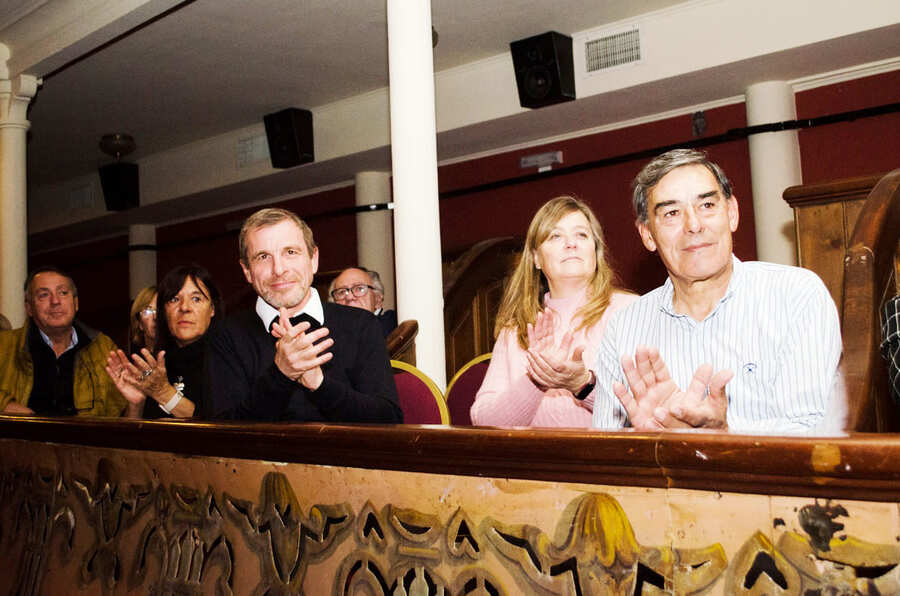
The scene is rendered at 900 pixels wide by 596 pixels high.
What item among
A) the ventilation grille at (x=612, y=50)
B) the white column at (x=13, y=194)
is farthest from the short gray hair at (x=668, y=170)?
the white column at (x=13, y=194)

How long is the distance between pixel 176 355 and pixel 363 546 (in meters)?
2.07

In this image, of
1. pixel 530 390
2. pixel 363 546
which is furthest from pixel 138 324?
pixel 363 546

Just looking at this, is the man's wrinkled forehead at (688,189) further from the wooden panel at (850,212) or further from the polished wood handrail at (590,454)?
the polished wood handrail at (590,454)

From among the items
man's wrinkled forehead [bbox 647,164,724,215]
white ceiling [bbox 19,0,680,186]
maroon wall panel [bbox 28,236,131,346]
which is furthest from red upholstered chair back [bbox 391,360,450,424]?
maroon wall panel [bbox 28,236,131,346]

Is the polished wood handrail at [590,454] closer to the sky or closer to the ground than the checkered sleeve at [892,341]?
closer to the ground

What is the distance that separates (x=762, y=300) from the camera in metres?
1.81

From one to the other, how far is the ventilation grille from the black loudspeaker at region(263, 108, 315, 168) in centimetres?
252

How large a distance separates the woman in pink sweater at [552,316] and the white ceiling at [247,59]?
10.2ft

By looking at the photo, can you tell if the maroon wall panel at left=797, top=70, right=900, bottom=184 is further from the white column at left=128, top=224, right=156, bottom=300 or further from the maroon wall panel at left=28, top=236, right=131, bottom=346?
the maroon wall panel at left=28, top=236, right=131, bottom=346

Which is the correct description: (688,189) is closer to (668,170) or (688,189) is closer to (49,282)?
(668,170)

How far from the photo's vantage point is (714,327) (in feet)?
6.02

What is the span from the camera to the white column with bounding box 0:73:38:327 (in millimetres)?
5597

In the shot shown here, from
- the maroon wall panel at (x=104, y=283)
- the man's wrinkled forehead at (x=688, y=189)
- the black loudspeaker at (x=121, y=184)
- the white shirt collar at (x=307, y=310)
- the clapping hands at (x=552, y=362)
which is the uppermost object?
the black loudspeaker at (x=121, y=184)

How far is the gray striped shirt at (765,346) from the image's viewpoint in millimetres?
1722
